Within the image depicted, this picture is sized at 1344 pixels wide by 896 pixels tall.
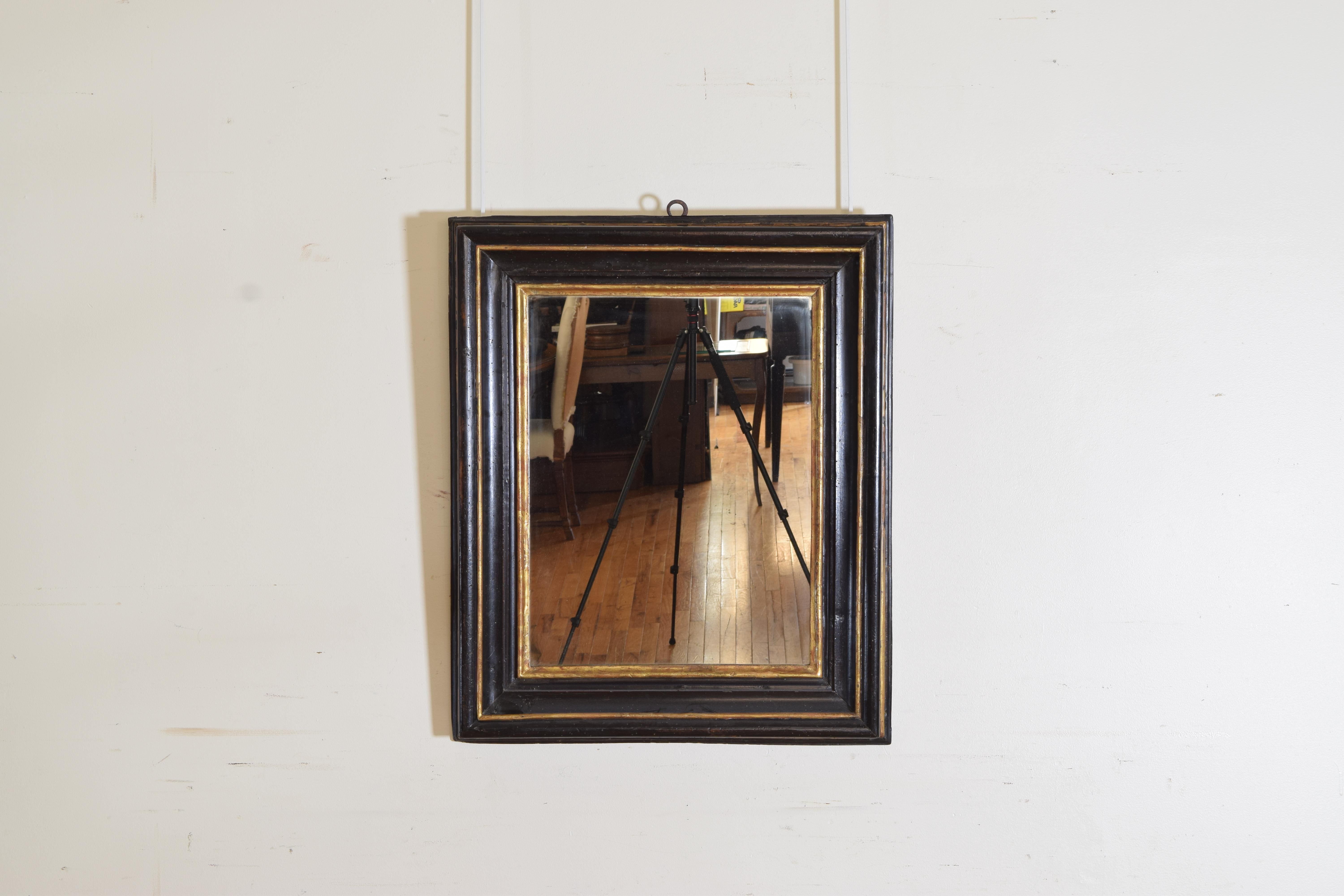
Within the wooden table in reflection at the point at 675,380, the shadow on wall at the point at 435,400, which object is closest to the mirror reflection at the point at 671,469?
the wooden table in reflection at the point at 675,380

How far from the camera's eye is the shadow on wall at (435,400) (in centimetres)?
120

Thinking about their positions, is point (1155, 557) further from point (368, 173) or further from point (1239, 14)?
point (368, 173)

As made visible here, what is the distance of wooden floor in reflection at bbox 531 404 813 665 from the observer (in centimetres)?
118

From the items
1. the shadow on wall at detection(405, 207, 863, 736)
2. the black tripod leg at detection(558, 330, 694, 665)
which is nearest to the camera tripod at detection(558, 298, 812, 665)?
the black tripod leg at detection(558, 330, 694, 665)

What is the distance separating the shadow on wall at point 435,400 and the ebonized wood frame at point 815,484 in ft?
0.16

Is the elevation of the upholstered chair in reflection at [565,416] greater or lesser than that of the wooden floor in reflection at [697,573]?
greater

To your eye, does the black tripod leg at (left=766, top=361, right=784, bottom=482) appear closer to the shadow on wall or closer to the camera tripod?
the camera tripod

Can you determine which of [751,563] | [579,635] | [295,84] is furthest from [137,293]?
[751,563]

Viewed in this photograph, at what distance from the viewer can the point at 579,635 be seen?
1.22m

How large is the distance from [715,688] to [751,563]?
21 centimetres

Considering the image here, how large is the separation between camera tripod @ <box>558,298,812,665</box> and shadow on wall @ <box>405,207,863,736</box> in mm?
185

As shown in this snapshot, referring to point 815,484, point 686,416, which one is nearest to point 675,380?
point 686,416

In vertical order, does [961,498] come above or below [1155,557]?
above

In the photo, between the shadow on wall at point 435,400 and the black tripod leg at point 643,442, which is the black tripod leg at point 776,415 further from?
the shadow on wall at point 435,400
